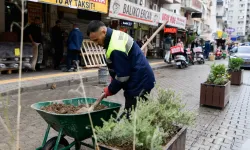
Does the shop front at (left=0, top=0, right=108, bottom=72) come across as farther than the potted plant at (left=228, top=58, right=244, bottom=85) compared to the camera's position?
No

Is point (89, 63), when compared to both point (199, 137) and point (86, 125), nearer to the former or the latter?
point (199, 137)

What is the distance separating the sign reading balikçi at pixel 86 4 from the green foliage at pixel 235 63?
5.56 metres

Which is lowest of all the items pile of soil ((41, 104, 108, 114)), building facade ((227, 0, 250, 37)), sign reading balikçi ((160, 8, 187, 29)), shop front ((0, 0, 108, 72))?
pile of soil ((41, 104, 108, 114))

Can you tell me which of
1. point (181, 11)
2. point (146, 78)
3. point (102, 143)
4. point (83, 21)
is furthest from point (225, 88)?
point (181, 11)

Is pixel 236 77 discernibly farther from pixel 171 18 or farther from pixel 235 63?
pixel 171 18

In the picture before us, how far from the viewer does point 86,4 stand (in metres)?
9.58

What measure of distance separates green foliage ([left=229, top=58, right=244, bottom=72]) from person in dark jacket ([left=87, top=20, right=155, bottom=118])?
7576 millimetres

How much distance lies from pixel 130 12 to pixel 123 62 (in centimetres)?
1004

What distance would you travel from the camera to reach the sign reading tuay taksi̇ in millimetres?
11308

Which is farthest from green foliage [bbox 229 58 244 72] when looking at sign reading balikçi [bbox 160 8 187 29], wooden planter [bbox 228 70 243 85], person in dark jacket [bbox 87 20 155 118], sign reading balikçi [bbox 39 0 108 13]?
person in dark jacket [bbox 87 20 155 118]

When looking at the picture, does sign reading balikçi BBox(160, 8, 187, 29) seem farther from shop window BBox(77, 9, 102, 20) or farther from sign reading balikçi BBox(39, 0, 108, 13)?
sign reading balikçi BBox(39, 0, 108, 13)

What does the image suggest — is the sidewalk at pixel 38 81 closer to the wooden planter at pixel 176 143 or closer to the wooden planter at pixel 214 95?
the wooden planter at pixel 214 95

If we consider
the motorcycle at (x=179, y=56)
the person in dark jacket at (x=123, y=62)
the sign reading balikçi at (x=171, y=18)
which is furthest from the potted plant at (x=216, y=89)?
the sign reading balikçi at (x=171, y=18)

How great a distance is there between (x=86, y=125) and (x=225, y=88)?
14.9 ft
